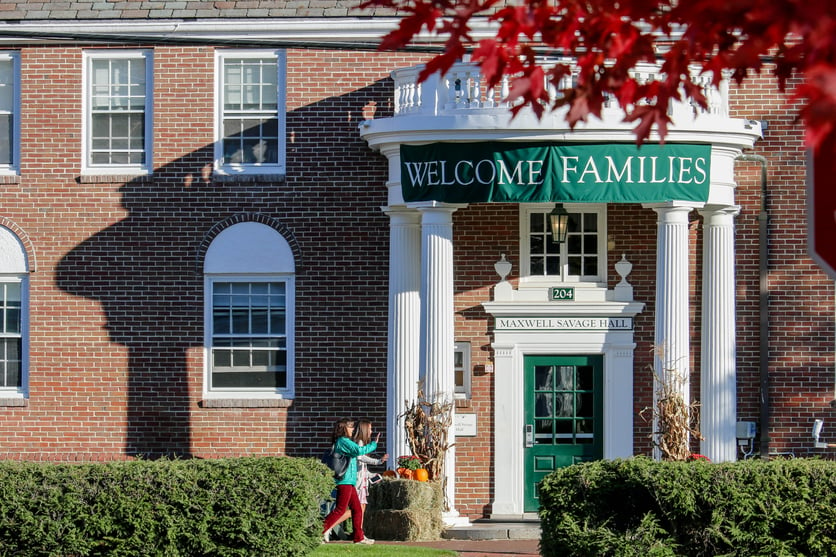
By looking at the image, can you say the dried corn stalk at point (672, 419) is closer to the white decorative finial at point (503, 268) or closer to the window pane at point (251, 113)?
the white decorative finial at point (503, 268)

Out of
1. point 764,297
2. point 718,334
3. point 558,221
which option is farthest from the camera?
point 764,297

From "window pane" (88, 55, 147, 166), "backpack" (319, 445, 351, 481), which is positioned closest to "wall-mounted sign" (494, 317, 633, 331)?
"backpack" (319, 445, 351, 481)

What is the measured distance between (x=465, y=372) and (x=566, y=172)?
3.51 meters

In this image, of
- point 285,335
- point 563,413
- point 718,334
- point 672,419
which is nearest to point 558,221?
point 718,334

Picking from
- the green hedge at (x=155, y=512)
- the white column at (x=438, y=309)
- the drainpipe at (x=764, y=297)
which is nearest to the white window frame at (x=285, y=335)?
the white column at (x=438, y=309)

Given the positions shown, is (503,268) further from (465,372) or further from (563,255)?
(465,372)

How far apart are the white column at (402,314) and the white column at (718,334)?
3.91 meters

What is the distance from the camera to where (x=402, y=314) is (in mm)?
18906

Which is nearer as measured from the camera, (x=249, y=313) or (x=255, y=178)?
(x=255, y=178)

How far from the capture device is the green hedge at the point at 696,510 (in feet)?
38.3

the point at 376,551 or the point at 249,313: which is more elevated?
the point at 249,313

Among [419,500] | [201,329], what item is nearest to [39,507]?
[419,500]

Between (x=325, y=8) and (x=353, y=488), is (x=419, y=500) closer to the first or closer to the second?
(x=353, y=488)

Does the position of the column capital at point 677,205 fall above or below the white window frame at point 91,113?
below
